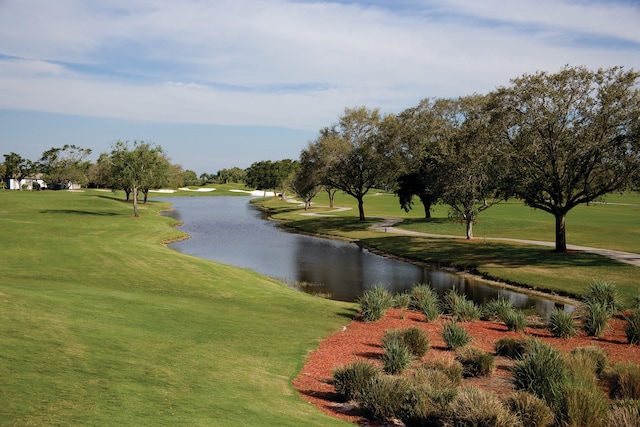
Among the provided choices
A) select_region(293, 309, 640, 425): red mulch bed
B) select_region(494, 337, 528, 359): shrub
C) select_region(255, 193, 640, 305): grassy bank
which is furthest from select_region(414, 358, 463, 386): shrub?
select_region(255, 193, 640, 305): grassy bank

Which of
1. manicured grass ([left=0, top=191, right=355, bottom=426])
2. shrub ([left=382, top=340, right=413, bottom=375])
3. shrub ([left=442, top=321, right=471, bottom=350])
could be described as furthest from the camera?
shrub ([left=442, top=321, right=471, bottom=350])

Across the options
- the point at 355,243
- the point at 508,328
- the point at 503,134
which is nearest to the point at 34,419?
→ the point at 508,328

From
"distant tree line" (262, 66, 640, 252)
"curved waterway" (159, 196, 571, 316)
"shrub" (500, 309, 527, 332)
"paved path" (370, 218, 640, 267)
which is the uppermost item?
"distant tree line" (262, 66, 640, 252)

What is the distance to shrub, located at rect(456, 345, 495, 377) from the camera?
13.4 metres

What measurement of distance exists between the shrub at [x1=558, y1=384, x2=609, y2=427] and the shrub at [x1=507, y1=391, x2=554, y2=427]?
0.85 feet

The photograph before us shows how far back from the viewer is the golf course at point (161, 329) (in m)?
8.48

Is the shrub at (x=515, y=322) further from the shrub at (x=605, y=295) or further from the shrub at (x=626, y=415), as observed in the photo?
the shrub at (x=626, y=415)

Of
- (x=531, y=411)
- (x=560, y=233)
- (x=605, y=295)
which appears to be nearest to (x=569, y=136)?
(x=560, y=233)

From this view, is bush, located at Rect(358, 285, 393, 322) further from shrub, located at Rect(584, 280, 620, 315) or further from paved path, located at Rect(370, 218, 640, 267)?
paved path, located at Rect(370, 218, 640, 267)

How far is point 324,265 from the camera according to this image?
40594mm

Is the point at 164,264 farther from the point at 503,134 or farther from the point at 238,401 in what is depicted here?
the point at 503,134

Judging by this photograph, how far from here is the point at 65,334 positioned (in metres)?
11.7

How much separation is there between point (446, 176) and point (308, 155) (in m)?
30.0

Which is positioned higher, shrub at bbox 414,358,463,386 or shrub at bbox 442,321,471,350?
shrub at bbox 414,358,463,386
